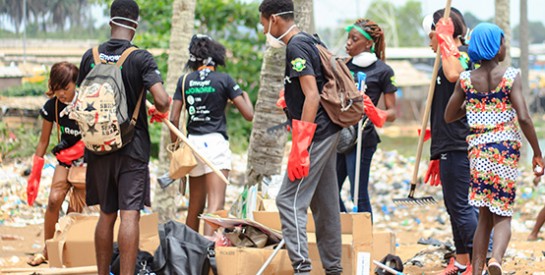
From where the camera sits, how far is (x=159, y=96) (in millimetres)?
5914

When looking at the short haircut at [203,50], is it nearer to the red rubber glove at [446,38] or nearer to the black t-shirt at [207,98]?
the black t-shirt at [207,98]

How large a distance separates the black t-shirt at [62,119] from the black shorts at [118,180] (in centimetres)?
151

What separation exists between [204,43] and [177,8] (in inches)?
94.5

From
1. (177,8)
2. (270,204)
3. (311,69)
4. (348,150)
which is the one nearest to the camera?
(311,69)

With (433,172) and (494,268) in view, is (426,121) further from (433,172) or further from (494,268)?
(494,268)

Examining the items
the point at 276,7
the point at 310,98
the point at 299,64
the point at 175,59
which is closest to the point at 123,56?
the point at 276,7

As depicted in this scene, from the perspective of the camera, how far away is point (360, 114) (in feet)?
19.3

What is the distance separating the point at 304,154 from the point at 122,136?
1218 mm

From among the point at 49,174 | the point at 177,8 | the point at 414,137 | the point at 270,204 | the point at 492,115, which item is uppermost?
the point at 177,8

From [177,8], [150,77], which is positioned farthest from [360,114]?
[177,8]

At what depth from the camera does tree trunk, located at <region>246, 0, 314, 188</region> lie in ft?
28.1

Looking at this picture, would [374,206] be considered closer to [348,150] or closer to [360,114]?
[348,150]

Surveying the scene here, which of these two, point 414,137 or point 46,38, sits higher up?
point 46,38

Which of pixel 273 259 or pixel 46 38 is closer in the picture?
pixel 273 259
